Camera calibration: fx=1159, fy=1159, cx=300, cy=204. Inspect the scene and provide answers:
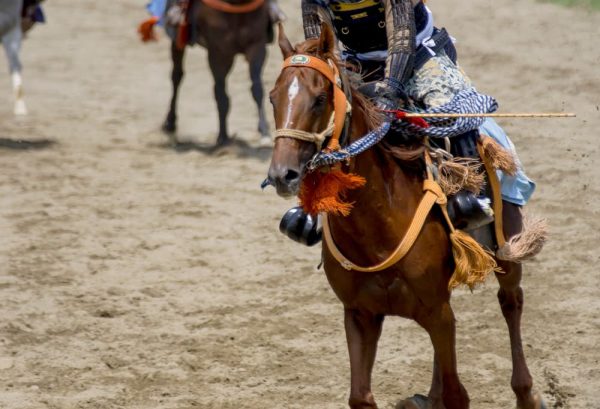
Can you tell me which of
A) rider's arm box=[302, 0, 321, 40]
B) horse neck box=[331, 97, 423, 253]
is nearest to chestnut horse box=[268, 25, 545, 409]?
horse neck box=[331, 97, 423, 253]

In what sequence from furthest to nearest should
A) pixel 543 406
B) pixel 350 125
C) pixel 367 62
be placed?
pixel 543 406, pixel 367 62, pixel 350 125

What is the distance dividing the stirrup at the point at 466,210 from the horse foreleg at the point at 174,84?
6329 millimetres

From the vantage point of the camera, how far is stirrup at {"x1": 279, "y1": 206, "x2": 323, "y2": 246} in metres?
4.91

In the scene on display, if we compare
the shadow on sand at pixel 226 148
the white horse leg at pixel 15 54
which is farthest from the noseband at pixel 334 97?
the white horse leg at pixel 15 54

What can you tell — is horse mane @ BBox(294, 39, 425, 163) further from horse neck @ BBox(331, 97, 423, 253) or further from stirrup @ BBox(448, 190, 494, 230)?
stirrup @ BBox(448, 190, 494, 230)

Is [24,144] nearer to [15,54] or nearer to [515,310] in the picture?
[15,54]

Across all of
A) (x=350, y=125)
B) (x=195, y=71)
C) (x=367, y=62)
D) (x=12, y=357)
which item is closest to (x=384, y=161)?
(x=350, y=125)

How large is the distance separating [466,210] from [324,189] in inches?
30.8

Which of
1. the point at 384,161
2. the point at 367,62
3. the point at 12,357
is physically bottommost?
the point at 12,357

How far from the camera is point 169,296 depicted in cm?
705

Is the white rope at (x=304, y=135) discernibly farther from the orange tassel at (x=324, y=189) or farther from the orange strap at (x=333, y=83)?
the orange tassel at (x=324, y=189)

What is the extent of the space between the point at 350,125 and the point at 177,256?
3.59 meters

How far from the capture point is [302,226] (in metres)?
4.91

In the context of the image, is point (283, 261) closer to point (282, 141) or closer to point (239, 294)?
point (239, 294)
